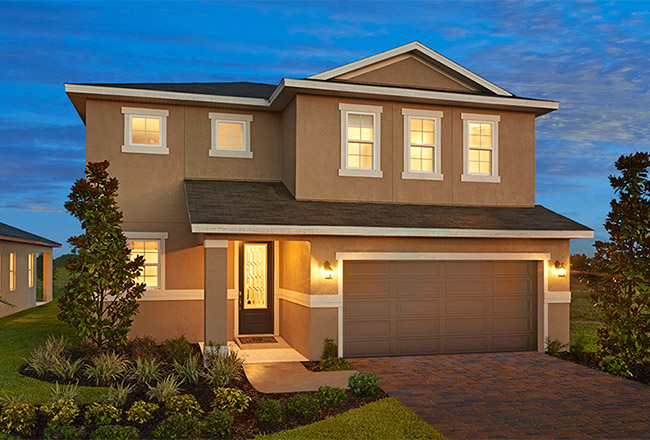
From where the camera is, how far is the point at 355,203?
1319 centimetres

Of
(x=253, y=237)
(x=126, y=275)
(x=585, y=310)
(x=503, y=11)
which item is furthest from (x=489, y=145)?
(x=585, y=310)

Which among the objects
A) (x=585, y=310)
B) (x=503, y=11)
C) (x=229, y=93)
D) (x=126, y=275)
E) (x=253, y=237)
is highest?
(x=503, y=11)

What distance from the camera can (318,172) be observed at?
12969 mm

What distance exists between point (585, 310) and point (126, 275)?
58.4 ft

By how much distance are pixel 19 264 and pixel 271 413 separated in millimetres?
16655

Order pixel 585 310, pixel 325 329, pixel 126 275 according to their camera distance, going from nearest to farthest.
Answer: pixel 126 275, pixel 325 329, pixel 585 310

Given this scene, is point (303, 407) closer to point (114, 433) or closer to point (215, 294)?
point (114, 433)

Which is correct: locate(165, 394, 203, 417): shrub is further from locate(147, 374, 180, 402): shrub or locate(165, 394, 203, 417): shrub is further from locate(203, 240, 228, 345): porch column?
locate(203, 240, 228, 345): porch column

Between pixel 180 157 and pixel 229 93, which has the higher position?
pixel 229 93

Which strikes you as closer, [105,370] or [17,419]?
[17,419]

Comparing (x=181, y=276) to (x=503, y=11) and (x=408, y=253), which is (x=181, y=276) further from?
(x=503, y=11)

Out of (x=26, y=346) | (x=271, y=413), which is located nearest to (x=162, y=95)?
(x=26, y=346)

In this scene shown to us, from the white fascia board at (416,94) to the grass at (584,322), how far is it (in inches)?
181

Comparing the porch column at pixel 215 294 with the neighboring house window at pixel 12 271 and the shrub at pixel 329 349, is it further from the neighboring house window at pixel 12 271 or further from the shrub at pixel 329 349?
the neighboring house window at pixel 12 271
